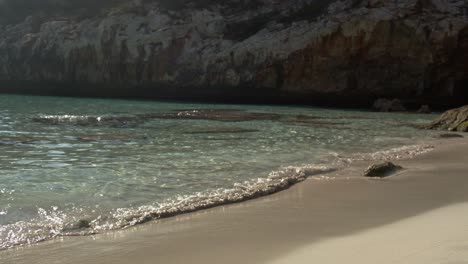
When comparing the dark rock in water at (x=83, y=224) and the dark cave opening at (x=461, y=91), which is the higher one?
the dark cave opening at (x=461, y=91)

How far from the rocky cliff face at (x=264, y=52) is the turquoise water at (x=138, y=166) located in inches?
656

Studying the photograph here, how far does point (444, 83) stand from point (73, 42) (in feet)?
91.5

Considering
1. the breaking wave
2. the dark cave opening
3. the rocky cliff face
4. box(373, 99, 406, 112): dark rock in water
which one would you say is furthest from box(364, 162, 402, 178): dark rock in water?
the dark cave opening

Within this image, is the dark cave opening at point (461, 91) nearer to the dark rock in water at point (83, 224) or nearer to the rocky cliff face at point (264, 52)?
the rocky cliff face at point (264, 52)

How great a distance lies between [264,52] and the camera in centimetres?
3250

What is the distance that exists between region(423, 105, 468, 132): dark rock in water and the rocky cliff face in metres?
14.1

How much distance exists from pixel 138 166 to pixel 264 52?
2587 centimetres

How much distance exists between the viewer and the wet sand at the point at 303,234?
3.39 metres

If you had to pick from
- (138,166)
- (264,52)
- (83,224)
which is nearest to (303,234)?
(83,224)

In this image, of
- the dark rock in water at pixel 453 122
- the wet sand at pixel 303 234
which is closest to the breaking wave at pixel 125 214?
the wet sand at pixel 303 234

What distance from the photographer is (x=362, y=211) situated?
488 cm

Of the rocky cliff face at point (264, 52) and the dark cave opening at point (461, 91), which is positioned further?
the dark cave opening at point (461, 91)

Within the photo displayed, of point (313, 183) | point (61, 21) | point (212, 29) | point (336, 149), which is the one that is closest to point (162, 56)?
point (212, 29)

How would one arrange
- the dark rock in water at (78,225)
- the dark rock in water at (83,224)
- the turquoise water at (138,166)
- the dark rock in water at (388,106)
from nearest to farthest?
the dark rock in water at (78,225) → the dark rock in water at (83,224) → the turquoise water at (138,166) → the dark rock in water at (388,106)
